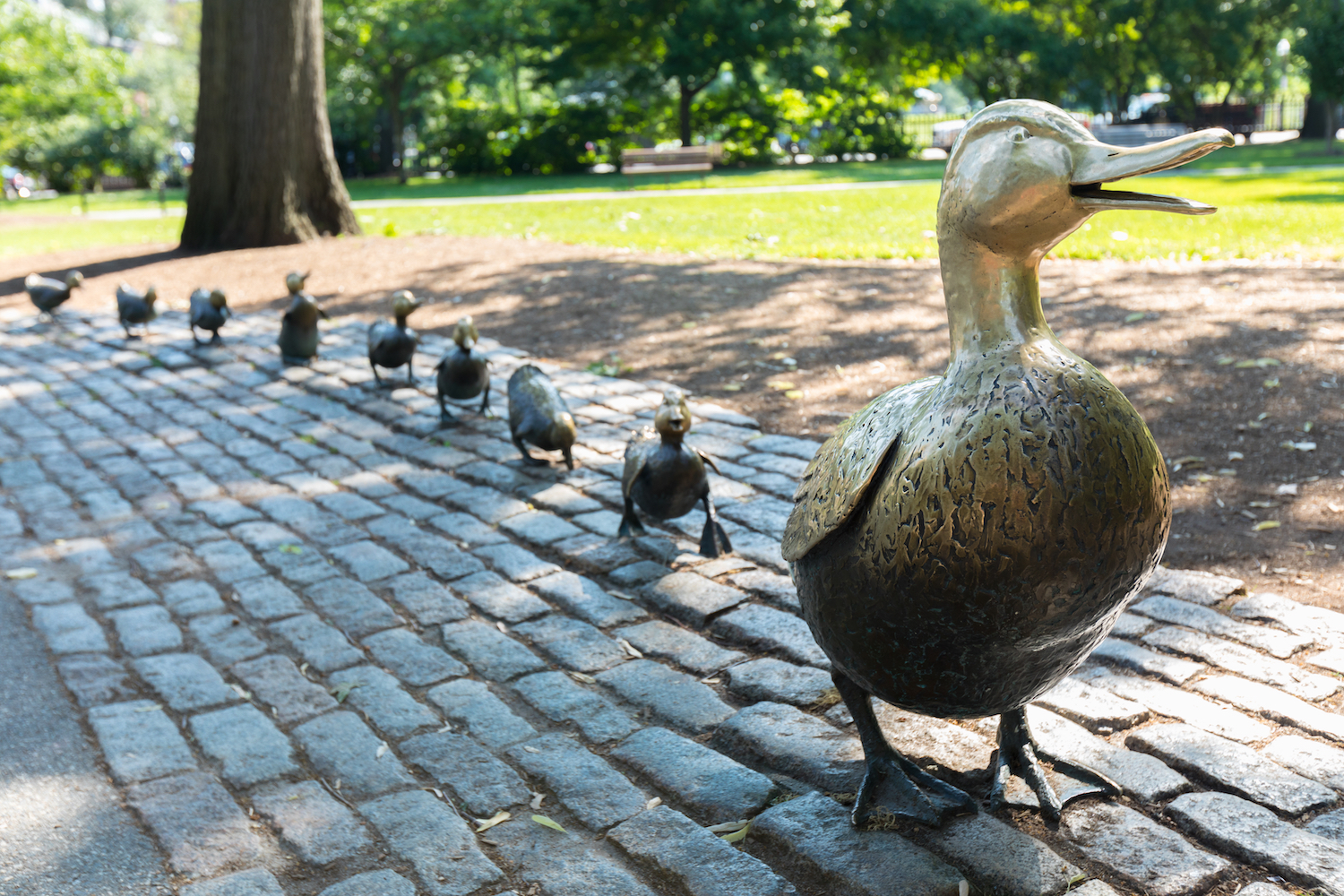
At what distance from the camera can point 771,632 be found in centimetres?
394

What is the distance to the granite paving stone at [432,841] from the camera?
9.00 feet

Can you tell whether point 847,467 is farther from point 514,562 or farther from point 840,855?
point 514,562

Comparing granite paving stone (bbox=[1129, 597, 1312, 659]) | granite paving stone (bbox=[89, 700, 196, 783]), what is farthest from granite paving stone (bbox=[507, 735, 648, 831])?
granite paving stone (bbox=[1129, 597, 1312, 659])

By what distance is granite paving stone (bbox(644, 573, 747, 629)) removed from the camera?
416 centimetres

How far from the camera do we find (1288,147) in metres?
28.6

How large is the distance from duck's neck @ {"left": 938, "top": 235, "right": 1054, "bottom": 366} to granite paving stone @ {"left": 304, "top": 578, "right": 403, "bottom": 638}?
9.04ft

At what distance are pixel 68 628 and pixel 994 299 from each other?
155 inches

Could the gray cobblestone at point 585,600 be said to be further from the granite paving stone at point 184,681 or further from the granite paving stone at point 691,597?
the granite paving stone at point 184,681

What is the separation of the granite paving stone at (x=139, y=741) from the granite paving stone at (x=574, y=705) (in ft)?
3.63

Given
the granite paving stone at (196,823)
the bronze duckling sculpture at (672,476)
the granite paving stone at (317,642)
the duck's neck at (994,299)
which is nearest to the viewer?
the duck's neck at (994,299)

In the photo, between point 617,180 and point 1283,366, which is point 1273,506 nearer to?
point 1283,366

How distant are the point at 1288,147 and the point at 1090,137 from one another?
31698mm

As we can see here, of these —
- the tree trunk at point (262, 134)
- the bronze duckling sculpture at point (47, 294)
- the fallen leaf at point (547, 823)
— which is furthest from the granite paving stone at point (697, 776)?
the tree trunk at point (262, 134)

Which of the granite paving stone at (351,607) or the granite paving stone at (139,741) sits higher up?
the granite paving stone at (351,607)
